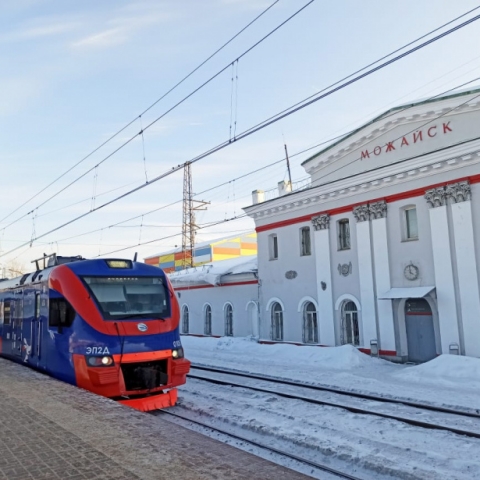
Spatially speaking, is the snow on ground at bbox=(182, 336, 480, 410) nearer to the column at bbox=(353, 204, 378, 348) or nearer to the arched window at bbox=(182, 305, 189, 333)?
the column at bbox=(353, 204, 378, 348)

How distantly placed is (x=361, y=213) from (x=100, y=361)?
13089 millimetres

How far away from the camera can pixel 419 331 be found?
1705 centimetres

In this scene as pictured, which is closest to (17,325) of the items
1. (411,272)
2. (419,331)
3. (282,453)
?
(282,453)

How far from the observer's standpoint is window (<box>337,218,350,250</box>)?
64.6 ft

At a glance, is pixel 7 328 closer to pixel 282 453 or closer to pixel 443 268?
pixel 282 453

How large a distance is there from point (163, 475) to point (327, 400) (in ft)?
22.1

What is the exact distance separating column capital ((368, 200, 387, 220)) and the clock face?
216cm

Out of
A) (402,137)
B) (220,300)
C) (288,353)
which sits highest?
(402,137)

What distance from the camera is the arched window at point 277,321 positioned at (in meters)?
22.3

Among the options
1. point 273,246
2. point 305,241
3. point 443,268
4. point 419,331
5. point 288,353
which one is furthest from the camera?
point 273,246

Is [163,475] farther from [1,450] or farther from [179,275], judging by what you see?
[179,275]

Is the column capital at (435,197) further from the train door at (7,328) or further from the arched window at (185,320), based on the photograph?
the arched window at (185,320)

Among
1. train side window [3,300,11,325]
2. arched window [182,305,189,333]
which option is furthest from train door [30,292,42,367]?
arched window [182,305,189,333]

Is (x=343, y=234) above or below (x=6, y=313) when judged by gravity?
above
